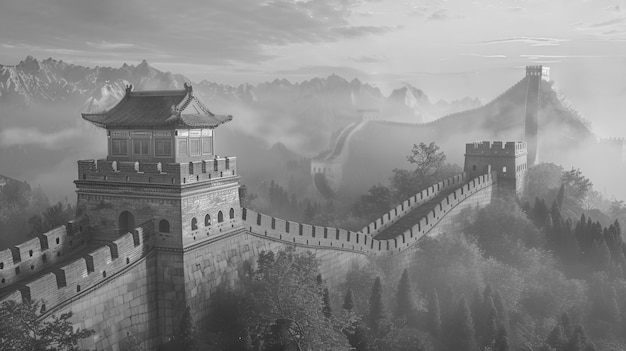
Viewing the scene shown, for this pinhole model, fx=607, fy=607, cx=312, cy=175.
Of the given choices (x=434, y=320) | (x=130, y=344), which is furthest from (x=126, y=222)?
(x=434, y=320)

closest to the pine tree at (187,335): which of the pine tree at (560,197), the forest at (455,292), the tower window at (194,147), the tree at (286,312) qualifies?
the forest at (455,292)

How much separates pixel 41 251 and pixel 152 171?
406 centimetres

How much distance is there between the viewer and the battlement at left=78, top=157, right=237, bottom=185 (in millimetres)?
18781

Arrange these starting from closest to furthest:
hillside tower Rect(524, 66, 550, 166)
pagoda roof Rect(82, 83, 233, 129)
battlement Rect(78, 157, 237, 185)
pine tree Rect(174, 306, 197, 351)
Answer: pine tree Rect(174, 306, 197, 351) < battlement Rect(78, 157, 237, 185) < pagoda roof Rect(82, 83, 233, 129) < hillside tower Rect(524, 66, 550, 166)

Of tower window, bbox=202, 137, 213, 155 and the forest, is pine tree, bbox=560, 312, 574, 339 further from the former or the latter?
tower window, bbox=202, 137, 213, 155

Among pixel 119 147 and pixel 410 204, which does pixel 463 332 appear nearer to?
pixel 410 204

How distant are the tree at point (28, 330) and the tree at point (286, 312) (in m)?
6.39

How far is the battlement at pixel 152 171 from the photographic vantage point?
61.6 ft

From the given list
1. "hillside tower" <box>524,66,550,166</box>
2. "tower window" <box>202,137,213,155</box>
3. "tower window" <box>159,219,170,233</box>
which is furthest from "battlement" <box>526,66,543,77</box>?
"tower window" <box>159,219,170,233</box>

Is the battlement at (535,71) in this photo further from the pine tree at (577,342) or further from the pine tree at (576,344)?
the pine tree at (576,344)

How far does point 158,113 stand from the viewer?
65.2ft

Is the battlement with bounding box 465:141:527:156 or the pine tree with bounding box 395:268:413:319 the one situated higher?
the battlement with bounding box 465:141:527:156

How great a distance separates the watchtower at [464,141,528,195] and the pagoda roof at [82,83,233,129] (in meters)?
27.4

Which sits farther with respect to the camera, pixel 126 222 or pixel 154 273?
pixel 126 222
